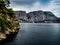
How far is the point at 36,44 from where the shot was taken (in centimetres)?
6075

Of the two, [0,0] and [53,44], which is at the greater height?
[0,0]

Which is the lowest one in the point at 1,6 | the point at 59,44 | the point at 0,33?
the point at 59,44

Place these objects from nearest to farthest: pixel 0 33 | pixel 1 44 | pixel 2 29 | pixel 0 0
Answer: pixel 1 44 < pixel 0 33 < pixel 2 29 < pixel 0 0

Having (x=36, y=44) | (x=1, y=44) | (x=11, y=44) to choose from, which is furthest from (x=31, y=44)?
(x=1, y=44)

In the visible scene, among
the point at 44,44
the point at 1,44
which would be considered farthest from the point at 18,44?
the point at 44,44

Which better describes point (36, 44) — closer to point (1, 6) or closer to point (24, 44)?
point (24, 44)

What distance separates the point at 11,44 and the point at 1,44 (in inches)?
156

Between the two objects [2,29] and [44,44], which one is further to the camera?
[2,29]

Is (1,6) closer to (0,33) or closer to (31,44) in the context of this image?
(0,33)

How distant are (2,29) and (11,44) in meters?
15.7

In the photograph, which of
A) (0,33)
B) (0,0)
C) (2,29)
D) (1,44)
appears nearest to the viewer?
(1,44)

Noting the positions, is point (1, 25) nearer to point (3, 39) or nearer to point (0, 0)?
point (3, 39)

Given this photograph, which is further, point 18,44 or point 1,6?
point 1,6

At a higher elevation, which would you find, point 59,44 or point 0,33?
point 0,33
